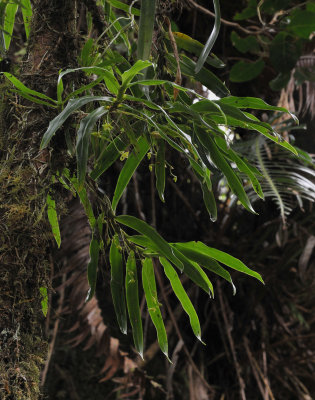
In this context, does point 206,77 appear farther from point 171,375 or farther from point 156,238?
point 171,375

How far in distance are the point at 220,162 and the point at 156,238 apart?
0.36 feet

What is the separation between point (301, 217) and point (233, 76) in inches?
19.0

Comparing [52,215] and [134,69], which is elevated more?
[134,69]

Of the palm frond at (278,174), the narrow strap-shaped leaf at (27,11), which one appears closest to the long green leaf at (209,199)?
the narrow strap-shaped leaf at (27,11)

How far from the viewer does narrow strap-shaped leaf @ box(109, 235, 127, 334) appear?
1.79 feet

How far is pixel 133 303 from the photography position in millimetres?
564

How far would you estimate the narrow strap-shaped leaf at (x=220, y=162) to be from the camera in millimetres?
514

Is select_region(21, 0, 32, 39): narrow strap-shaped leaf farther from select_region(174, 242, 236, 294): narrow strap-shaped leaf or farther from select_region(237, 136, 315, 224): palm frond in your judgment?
select_region(237, 136, 315, 224): palm frond

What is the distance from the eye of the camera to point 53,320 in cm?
138

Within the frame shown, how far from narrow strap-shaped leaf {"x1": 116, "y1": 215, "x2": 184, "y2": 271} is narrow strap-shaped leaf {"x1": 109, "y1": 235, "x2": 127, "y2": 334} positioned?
31mm

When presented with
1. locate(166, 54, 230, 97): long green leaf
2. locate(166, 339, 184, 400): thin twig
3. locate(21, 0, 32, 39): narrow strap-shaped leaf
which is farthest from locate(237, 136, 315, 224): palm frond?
locate(21, 0, 32, 39): narrow strap-shaped leaf

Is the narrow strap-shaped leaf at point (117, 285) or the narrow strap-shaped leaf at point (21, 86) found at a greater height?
the narrow strap-shaped leaf at point (21, 86)

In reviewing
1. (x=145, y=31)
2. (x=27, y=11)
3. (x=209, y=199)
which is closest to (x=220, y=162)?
(x=209, y=199)

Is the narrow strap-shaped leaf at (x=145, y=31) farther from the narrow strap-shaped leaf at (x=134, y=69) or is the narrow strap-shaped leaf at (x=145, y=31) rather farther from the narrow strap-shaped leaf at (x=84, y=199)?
the narrow strap-shaped leaf at (x=84, y=199)
